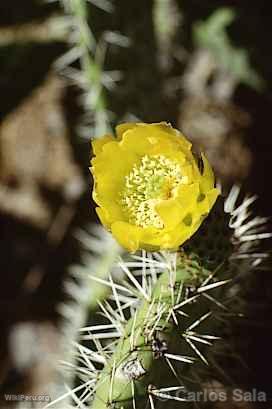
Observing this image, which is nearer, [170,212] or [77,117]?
[170,212]

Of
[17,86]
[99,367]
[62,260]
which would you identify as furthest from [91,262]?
[17,86]

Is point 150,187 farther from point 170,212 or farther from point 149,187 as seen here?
point 170,212

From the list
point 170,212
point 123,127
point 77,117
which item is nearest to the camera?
point 170,212

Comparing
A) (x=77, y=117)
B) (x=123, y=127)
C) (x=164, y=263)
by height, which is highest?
(x=77, y=117)

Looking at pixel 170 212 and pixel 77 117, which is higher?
pixel 77 117

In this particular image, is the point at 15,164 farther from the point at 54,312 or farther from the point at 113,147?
the point at 113,147

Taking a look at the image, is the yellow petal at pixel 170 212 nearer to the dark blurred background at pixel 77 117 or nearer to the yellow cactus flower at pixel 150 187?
the yellow cactus flower at pixel 150 187

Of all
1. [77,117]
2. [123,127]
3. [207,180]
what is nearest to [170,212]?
[207,180]

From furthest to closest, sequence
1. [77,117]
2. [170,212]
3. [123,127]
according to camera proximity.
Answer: [77,117] < [123,127] < [170,212]

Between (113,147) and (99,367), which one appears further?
(99,367)
